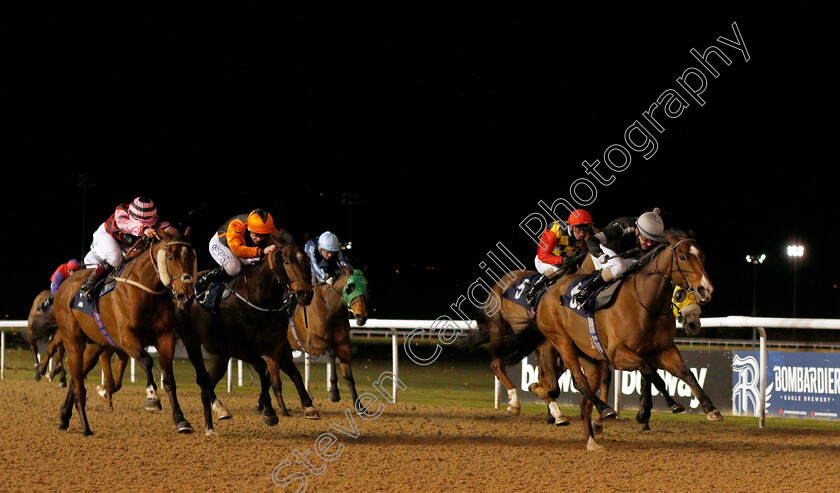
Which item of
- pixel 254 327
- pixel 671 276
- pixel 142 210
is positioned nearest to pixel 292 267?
pixel 254 327

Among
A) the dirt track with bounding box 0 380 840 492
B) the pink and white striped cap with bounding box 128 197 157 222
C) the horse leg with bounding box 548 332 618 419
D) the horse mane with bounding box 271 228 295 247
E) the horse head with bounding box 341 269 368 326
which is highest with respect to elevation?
the pink and white striped cap with bounding box 128 197 157 222

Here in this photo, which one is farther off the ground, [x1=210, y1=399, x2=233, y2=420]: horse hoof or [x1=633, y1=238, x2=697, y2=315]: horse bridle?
[x1=633, y1=238, x2=697, y2=315]: horse bridle

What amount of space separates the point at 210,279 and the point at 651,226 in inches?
157

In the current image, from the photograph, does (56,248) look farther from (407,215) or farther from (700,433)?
(700,433)

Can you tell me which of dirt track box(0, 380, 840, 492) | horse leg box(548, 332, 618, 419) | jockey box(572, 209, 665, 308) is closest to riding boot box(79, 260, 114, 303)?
dirt track box(0, 380, 840, 492)

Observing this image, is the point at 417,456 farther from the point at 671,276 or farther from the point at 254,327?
the point at 671,276

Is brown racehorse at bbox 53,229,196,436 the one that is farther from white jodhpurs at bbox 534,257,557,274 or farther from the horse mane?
white jodhpurs at bbox 534,257,557,274

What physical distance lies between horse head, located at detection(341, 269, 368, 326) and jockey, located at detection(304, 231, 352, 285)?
0.35 metres

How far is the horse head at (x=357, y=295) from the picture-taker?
29.9ft

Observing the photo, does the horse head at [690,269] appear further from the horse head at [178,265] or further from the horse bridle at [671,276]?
the horse head at [178,265]

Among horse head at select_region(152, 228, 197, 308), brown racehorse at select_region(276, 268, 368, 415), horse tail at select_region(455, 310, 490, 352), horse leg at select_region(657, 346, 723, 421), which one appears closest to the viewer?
horse leg at select_region(657, 346, 723, 421)

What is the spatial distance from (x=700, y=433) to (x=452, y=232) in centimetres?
4024

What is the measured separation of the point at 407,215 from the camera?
50.8 m

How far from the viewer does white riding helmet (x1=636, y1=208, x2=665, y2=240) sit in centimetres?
657
